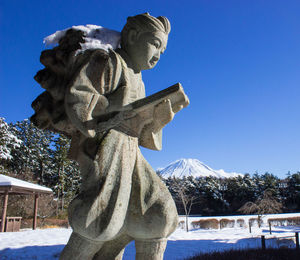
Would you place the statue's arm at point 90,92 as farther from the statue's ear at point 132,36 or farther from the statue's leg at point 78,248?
the statue's leg at point 78,248

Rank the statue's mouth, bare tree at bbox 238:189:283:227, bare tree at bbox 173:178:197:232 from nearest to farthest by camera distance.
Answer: the statue's mouth → bare tree at bbox 238:189:283:227 → bare tree at bbox 173:178:197:232

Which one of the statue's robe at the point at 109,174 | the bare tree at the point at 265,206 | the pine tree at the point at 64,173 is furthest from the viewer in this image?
the pine tree at the point at 64,173

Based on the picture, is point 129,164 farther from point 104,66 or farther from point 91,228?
point 104,66

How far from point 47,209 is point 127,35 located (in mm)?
22383

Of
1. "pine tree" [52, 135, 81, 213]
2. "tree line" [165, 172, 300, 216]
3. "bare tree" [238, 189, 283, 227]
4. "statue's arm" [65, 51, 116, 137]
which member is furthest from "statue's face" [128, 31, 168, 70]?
"tree line" [165, 172, 300, 216]

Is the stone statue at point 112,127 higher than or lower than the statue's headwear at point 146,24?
lower

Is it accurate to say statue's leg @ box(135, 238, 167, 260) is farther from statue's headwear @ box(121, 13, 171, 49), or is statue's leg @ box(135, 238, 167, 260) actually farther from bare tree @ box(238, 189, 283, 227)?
bare tree @ box(238, 189, 283, 227)

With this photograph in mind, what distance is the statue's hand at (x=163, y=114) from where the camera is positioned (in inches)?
85.3

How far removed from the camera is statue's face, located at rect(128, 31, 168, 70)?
7.41 feet

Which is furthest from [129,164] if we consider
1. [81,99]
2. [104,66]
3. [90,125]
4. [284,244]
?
[284,244]

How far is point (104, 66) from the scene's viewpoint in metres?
1.98

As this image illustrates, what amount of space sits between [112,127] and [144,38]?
2.66 feet

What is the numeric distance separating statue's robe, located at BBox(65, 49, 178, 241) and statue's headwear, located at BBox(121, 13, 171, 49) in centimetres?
33

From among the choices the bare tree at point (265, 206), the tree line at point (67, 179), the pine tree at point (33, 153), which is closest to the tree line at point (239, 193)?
the tree line at point (67, 179)
